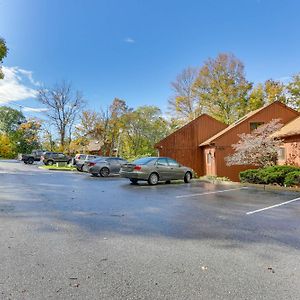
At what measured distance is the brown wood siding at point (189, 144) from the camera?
2867 centimetres

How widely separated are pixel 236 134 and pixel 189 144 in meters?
5.42

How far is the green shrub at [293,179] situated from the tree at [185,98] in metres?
26.7

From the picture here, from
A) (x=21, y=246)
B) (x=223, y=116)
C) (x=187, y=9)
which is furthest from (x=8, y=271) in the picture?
(x=223, y=116)

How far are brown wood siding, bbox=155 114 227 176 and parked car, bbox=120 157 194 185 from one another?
1256cm

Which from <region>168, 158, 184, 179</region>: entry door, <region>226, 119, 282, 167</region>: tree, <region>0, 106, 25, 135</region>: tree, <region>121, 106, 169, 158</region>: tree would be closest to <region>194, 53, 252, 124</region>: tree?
<region>121, 106, 169, 158</region>: tree

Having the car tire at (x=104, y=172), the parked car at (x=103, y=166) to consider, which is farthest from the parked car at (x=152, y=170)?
the car tire at (x=104, y=172)

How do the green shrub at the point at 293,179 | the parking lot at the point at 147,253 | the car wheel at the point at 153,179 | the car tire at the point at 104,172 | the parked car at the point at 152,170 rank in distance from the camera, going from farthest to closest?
the car tire at the point at 104,172
the car wheel at the point at 153,179
the parked car at the point at 152,170
the green shrub at the point at 293,179
the parking lot at the point at 147,253

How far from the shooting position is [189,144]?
29047mm

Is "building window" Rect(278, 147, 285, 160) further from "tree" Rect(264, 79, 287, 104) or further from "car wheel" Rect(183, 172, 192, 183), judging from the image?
"tree" Rect(264, 79, 287, 104)

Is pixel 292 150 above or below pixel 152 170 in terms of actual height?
above

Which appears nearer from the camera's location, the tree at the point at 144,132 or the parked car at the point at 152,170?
the parked car at the point at 152,170

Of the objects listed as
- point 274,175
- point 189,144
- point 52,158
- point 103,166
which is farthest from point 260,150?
point 52,158

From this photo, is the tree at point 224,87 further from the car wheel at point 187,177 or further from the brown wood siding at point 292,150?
the car wheel at point 187,177

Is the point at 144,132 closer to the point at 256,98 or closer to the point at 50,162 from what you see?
the point at 50,162
